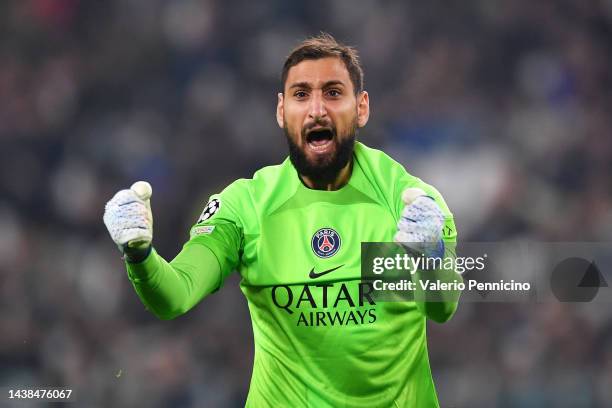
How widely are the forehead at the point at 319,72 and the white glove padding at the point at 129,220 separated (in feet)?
3.11

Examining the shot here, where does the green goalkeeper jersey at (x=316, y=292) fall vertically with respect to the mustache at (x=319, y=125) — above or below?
below

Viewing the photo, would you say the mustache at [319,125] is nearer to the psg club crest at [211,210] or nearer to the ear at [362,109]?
the ear at [362,109]

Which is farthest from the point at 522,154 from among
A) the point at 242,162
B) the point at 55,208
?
the point at 55,208

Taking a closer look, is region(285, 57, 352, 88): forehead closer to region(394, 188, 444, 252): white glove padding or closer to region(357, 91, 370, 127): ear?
region(357, 91, 370, 127): ear

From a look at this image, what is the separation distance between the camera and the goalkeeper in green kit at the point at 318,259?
11.1ft

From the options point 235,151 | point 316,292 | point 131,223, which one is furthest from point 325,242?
point 235,151

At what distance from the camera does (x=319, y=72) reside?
3.58m

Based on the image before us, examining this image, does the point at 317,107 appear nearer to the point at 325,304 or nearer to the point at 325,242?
the point at 325,242

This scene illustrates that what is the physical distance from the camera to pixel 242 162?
21.7 ft

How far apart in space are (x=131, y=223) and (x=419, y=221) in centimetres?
92

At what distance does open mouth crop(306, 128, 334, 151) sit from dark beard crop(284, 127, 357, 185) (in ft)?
0.14

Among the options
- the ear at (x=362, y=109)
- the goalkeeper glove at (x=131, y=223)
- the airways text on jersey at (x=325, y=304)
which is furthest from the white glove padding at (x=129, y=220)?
the ear at (x=362, y=109)

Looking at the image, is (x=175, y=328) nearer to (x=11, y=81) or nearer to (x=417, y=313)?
(x=11, y=81)

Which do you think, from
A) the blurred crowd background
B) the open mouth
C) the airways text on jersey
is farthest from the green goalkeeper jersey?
the blurred crowd background
